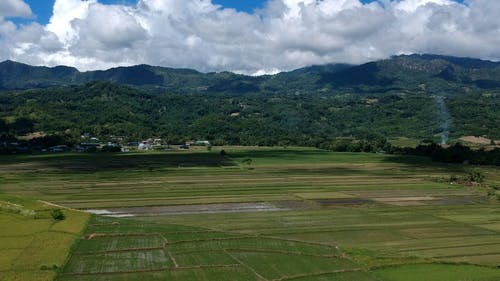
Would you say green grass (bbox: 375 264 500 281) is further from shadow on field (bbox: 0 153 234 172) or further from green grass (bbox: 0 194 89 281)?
shadow on field (bbox: 0 153 234 172)

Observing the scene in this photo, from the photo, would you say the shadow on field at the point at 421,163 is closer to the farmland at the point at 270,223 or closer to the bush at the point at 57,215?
the farmland at the point at 270,223

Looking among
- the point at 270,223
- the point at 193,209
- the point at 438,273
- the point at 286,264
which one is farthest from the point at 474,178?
the point at 286,264

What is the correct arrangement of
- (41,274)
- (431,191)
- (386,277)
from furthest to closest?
(431,191), (386,277), (41,274)

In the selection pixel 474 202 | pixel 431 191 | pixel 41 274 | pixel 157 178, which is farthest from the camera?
pixel 157 178

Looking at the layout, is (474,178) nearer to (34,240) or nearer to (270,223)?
(270,223)

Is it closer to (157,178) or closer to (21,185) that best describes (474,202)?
(157,178)

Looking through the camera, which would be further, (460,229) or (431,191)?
(431,191)

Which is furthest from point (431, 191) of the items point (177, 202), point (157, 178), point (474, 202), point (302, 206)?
point (157, 178)
